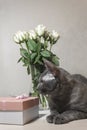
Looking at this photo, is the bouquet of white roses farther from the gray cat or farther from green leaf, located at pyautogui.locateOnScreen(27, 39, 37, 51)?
the gray cat

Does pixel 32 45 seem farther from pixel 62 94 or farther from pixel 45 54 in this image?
pixel 62 94

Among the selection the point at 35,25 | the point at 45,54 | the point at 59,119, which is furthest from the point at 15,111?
the point at 35,25

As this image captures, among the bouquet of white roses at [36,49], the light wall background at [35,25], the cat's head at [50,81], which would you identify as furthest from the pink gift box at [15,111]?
the light wall background at [35,25]

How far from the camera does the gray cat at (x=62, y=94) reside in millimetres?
937

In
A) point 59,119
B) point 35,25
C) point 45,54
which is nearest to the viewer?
point 59,119

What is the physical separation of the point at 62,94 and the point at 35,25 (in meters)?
0.51

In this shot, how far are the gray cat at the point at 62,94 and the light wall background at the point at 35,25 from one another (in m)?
0.29

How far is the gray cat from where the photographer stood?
0.94m

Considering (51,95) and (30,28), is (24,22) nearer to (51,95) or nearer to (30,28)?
(30,28)

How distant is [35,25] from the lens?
135 cm

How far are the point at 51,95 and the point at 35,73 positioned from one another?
208 mm

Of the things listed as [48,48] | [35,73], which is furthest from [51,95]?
[48,48]

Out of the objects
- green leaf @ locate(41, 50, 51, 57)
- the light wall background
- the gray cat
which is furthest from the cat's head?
the light wall background

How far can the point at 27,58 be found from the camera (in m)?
1.14
